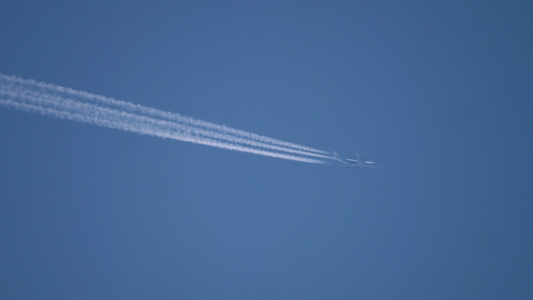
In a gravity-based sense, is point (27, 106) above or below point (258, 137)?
below

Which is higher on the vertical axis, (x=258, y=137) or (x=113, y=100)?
(x=258, y=137)

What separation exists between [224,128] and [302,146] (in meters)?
5.07

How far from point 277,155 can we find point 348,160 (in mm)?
5533

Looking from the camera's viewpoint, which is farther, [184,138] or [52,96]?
[184,138]

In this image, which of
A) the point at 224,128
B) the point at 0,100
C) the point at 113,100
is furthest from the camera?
the point at 224,128

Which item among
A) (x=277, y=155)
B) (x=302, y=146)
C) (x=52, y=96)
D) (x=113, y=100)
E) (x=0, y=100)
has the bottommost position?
(x=0, y=100)

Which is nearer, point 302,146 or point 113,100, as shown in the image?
point 113,100

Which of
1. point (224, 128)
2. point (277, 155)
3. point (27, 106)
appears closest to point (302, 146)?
point (277, 155)

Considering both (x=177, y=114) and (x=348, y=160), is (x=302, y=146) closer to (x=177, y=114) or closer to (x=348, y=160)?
(x=348, y=160)

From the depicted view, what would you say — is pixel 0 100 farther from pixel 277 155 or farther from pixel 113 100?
pixel 277 155

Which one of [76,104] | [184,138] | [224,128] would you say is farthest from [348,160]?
[76,104]

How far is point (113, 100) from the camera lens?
14.7 m

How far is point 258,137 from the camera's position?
18.3m

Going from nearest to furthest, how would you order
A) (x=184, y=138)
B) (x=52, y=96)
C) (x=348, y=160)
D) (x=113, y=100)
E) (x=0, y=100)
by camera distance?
(x=0, y=100) → (x=52, y=96) → (x=113, y=100) → (x=184, y=138) → (x=348, y=160)
